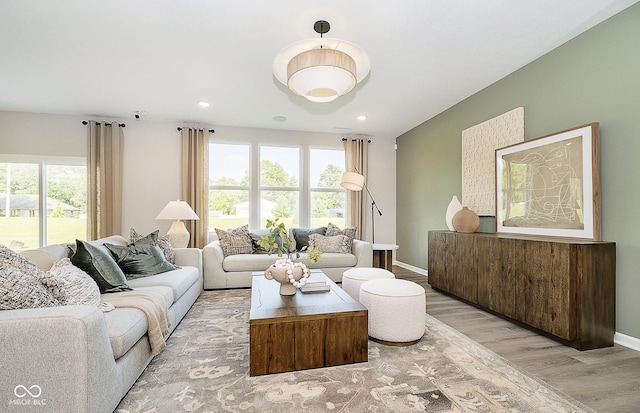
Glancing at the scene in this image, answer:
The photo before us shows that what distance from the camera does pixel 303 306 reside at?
2.12 meters

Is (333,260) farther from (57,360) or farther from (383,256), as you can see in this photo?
(57,360)

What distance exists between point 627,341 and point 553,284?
0.71 metres

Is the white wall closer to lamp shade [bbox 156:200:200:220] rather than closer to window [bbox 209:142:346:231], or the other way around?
window [bbox 209:142:346:231]

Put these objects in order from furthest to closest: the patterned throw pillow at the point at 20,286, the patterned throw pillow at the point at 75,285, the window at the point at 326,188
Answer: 1. the window at the point at 326,188
2. the patterned throw pillow at the point at 75,285
3. the patterned throw pillow at the point at 20,286

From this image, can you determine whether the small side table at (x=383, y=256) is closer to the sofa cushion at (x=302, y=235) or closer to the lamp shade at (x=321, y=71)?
the sofa cushion at (x=302, y=235)

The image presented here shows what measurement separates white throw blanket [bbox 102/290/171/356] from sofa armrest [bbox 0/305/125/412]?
0.66 m

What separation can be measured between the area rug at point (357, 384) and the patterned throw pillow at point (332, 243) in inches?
85.2

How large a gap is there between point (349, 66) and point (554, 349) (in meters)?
2.69

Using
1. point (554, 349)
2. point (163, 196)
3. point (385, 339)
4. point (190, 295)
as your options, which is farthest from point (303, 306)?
point (163, 196)

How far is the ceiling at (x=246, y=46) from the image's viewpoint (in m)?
2.31

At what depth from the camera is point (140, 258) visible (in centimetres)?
284

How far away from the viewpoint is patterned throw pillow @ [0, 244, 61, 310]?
1327mm

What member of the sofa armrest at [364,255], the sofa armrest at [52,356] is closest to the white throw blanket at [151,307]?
the sofa armrest at [52,356]

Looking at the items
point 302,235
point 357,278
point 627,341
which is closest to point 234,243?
point 302,235
